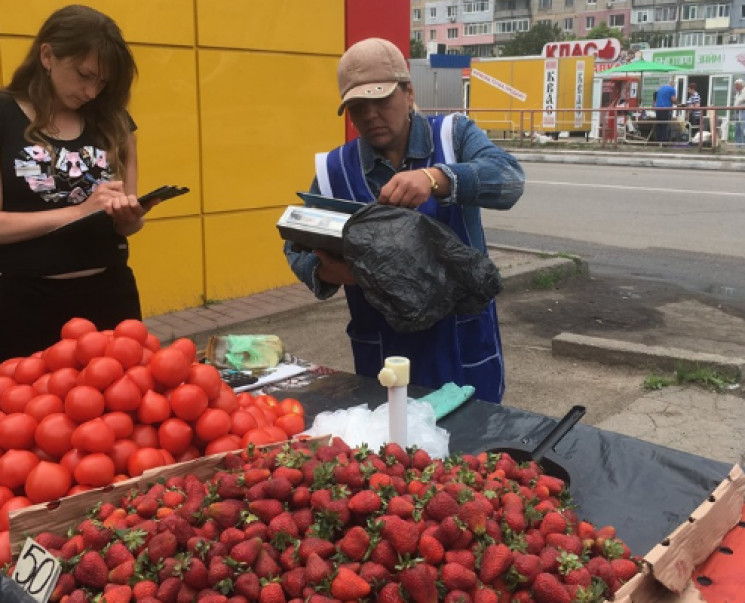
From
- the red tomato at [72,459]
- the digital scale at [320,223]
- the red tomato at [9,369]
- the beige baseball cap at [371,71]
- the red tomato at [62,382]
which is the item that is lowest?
the red tomato at [72,459]

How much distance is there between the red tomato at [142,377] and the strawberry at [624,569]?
1129mm

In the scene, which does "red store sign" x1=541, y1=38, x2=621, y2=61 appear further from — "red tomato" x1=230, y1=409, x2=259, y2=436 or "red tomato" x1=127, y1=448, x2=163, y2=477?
"red tomato" x1=127, y1=448, x2=163, y2=477

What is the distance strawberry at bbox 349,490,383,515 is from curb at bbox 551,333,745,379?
4.20 m

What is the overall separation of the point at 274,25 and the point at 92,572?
18.8 feet

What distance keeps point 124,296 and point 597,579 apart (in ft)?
6.66

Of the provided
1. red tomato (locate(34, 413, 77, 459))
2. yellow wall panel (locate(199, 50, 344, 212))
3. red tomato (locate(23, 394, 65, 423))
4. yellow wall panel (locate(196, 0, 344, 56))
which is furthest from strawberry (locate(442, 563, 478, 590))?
yellow wall panel (locate(196, 0, 344, 56))

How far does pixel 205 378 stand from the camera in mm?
1990

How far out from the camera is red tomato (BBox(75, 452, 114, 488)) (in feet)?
5.64

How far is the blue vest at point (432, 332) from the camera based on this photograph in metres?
2.50

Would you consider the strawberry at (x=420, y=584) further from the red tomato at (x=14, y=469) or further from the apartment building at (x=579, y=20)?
the apartment building at (x=579, y=20)

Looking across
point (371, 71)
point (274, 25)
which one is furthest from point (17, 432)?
point (274, 25)

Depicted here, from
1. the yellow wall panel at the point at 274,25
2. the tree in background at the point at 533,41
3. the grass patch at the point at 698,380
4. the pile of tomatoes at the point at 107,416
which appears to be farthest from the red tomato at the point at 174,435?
the tree in background at the point at 533,41

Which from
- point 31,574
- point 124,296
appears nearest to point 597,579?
point 31,574

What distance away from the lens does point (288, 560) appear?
133 cm
